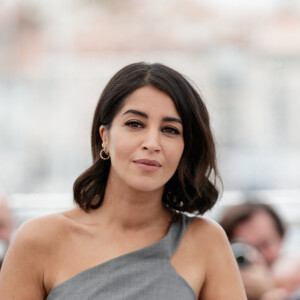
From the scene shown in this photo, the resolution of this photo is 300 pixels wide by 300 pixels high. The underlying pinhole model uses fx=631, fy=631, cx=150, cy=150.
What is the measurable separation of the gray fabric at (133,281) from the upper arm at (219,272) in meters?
0.06

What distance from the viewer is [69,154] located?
675cm

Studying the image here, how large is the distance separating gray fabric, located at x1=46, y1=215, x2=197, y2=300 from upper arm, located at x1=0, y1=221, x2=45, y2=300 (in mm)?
41

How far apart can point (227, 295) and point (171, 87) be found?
450 millimetres

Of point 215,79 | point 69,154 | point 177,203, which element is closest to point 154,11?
point 215,79

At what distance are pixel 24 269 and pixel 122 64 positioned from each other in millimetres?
5680

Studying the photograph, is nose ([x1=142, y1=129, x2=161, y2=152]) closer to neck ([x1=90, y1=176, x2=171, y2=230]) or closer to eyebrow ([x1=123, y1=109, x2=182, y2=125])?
eyebrow ([x1=123, y1=109, x2=182, y2=125])

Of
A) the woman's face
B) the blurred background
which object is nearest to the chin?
the woman's face

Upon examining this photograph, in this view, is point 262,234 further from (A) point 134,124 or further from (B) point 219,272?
(A) point 134,124

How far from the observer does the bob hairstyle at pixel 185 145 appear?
128 cm

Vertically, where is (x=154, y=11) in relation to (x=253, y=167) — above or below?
above

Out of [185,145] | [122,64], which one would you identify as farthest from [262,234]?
[122,64]

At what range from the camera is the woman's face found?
4.09 feet

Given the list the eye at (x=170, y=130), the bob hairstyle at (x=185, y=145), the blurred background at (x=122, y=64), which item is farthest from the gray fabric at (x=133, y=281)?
the blurred background at (x=122, y=64)

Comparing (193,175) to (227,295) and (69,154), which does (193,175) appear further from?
(69,154)
